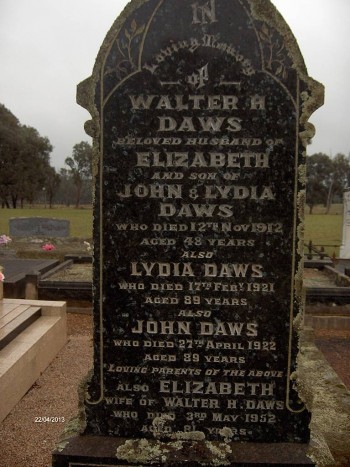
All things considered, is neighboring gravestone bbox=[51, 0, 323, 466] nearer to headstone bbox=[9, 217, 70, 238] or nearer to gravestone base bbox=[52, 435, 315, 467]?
gravestone base bbox=[52, 435, 315, 467]

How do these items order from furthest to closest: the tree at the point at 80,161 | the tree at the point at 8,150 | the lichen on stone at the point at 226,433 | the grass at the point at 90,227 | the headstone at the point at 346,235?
the tree at the point at 80,161
the tree at the point at 8,150
the grass at the point at 90,227
the headstone at the point at 346,235
the lichen on stone at the point at 226,433

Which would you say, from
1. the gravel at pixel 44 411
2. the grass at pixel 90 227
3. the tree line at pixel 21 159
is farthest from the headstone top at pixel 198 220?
the tree line at pixel 21 159

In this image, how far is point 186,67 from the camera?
294 centimetres

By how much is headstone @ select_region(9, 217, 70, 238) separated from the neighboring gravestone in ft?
62.8

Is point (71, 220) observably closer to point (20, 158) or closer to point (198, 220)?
point (20, 158)

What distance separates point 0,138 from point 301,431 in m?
49.0

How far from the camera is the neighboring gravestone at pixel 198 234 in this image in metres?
2.91

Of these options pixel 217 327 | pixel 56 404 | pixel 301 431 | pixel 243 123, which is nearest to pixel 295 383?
pixel 301 431

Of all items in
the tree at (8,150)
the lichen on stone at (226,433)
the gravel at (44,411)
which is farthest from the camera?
the tree at (8,150)

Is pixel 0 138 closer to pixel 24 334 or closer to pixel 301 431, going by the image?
pixel 24 334

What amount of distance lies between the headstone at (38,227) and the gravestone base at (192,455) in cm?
1917

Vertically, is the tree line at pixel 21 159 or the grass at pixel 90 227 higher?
the tree line at pixel 21 159

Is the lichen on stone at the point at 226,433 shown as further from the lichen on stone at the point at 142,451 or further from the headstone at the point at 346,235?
the headstone at the point at 346,235

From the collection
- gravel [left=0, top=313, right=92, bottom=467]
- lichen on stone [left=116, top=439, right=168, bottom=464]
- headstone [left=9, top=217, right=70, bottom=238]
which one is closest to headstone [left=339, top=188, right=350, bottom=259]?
headstone [left=9, top=217, right=70, bottom=238]
